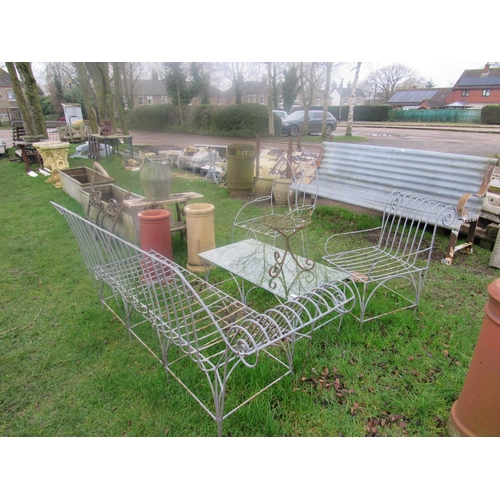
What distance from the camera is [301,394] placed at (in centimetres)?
236

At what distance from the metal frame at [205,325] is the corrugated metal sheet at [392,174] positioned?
7.59 feet

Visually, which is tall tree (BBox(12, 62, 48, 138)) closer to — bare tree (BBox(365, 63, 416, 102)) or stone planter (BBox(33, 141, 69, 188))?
stone planter (BBox(33, 141, 69, 188))

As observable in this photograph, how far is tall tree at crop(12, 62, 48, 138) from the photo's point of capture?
11899mm

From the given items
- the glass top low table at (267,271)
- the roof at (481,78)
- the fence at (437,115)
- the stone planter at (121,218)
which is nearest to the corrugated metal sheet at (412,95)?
the roof at (481,78)

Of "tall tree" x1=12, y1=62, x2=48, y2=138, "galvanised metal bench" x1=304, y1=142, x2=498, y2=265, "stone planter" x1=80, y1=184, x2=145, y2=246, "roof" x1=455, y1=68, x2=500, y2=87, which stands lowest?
"stone planter" x1=80, y1=184, x2=145, y2=246

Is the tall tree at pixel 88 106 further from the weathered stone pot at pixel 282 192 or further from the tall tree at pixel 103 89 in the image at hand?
the weathered stone pot at pixel 282 192

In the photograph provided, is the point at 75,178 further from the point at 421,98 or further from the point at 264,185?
the point at 421,98

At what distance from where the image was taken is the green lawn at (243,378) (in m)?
2.18

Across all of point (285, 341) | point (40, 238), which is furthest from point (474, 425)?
point (40, 238)

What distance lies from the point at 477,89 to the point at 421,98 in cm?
583

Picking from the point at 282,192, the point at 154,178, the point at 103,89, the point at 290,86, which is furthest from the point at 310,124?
the point at 154,178

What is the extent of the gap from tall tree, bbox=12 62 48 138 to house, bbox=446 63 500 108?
137ft

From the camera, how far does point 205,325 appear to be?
2877 mm

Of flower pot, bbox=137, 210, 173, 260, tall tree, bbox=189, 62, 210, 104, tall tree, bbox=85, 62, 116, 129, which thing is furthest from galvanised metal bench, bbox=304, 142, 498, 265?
tall tree, bbox=189, 62, 210, 104
